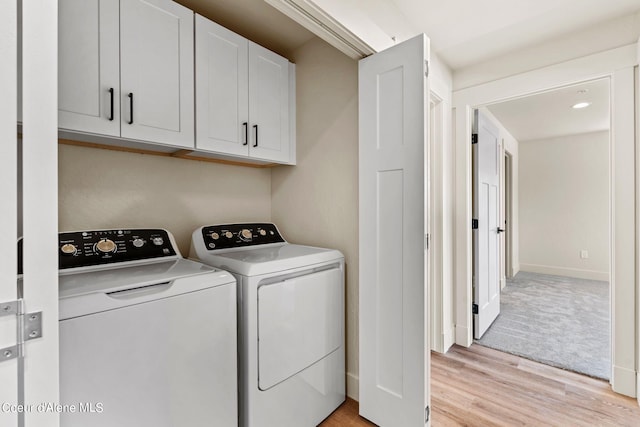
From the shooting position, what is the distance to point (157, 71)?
1.44m

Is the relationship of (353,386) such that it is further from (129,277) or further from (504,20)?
(504,20)

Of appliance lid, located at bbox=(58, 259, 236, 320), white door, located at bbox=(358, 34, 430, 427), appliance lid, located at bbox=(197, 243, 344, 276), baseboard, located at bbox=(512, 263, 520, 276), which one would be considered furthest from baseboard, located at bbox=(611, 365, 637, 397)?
baseboard, located at bbox=(512, 263, 520, 276)

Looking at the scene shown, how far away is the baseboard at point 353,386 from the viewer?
6.14ft

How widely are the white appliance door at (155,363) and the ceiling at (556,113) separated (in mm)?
3252

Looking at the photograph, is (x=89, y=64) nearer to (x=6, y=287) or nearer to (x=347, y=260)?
(x=6, y=287)

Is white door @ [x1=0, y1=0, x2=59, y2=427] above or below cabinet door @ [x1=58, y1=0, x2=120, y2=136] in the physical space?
below

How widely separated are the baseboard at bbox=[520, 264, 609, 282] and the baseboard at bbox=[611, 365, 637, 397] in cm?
381

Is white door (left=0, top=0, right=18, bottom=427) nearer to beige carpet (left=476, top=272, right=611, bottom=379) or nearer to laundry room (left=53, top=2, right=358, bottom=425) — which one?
laundry room (left=53, top=2, right=358, bottom=425)

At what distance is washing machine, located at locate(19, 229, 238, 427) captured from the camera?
92cm

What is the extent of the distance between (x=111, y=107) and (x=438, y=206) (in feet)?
7.46

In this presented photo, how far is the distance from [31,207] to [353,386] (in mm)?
1876

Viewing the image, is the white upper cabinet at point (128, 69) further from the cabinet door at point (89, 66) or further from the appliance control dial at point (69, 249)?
the appliance control dial at point (69, 249)

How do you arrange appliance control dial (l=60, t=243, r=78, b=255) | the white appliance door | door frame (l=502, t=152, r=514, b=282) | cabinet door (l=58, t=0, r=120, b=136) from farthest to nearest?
door frame (l=502, t=152, r=514, b=282) < appliance control dial (l=60, t=243, r=78, b=255) < cabinet door (l=58, t=0, r=120, b=136) < the white appliance door

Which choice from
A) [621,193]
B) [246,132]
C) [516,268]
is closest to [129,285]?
[246,132]
